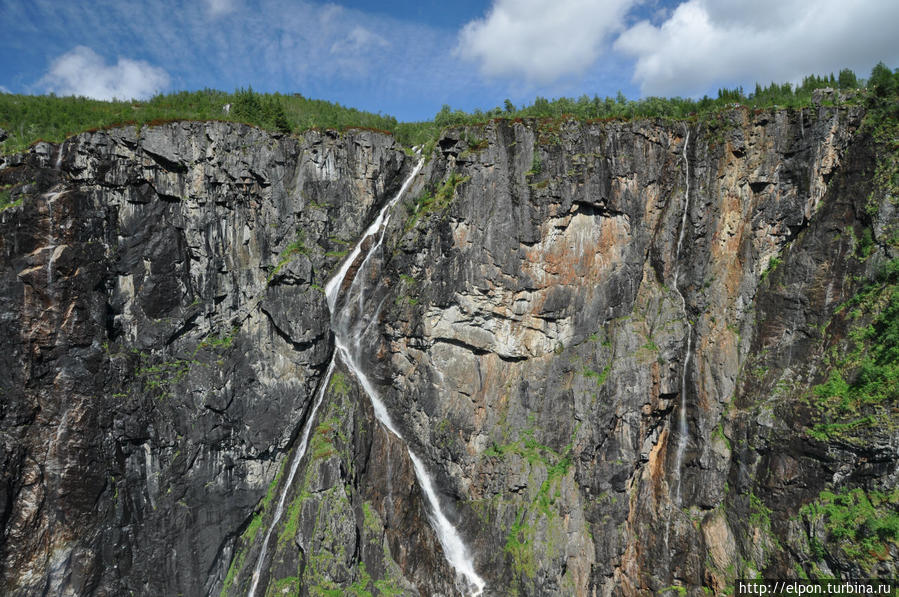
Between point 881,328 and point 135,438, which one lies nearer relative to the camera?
point 881,328

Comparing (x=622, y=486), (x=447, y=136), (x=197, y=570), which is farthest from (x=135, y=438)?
(x=622, y=486)

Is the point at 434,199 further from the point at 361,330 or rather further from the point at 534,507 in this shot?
the point at 534,507

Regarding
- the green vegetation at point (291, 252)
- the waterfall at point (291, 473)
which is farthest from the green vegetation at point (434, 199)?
the waterfall at point (291, 473)

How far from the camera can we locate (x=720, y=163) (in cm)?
2023

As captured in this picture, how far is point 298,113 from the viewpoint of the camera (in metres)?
27.2

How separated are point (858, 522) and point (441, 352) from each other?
16.6 m

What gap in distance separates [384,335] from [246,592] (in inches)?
507

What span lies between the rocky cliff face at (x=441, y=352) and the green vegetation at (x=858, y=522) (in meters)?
0.45

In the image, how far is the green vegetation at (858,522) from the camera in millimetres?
14633

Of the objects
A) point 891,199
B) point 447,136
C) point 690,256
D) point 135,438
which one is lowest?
point 135,438

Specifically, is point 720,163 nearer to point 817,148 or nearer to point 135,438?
point 817,148

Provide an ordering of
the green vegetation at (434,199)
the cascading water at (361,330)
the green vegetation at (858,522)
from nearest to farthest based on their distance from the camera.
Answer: the green vegetation at (858,522) → the green vegetation at (434,199) → the cascading water at (361,330)

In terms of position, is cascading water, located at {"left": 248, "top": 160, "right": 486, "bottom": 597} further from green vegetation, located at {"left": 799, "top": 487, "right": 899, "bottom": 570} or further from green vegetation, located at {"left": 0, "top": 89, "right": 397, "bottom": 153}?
green vegetation, located at {"left": 799, "top": 487, "right": 899, "bottom": 570}

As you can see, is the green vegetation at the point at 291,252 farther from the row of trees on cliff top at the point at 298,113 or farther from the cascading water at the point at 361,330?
the row of trees on cliff top at the point at 298,113
